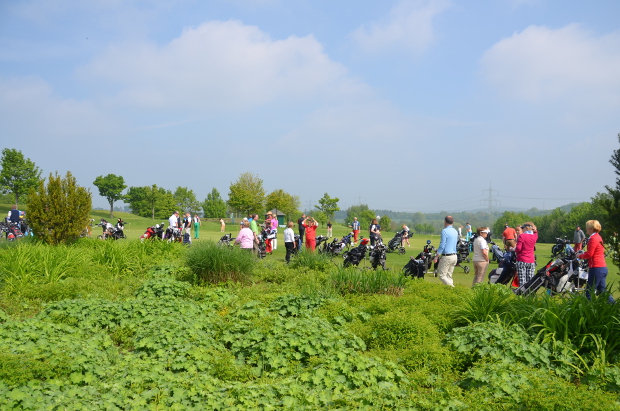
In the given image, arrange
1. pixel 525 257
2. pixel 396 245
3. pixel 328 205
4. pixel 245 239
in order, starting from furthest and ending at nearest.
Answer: pixel 328 205
pixel 396 245
pixel 245 239
pixel 525 257

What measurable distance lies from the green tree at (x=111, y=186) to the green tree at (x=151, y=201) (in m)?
3.37

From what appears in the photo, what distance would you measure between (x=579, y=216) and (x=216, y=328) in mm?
66269

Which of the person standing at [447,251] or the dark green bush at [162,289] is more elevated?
the person standing at [447,251]

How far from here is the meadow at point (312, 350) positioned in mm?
3969

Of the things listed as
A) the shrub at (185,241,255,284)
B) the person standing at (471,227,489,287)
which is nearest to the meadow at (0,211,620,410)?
the shrub at (185,241,255,284)

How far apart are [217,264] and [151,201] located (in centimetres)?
7149

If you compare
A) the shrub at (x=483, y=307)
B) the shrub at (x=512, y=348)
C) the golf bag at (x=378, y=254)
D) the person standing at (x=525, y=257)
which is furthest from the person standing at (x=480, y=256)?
the shrub at (x=512, y=348)

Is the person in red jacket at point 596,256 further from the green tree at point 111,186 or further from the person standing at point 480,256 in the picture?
the green tree at point 111,186

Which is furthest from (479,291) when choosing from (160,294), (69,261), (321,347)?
(69,261)

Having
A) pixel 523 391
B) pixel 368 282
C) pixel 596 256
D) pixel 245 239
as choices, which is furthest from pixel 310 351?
pixel 245 239

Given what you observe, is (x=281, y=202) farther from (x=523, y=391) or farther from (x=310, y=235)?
(x=523, y=391)

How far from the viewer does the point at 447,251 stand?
372 inches

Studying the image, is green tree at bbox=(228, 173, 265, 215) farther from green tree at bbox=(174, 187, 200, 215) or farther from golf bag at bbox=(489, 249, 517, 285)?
golf bag at bbox=(489, 249, 517, 285)

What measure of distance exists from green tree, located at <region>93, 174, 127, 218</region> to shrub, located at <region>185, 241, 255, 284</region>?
69.4 m
